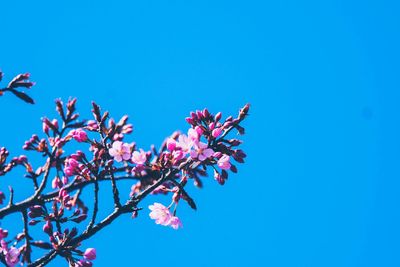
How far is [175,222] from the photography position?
470 cm

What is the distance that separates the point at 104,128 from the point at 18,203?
3.73 ft

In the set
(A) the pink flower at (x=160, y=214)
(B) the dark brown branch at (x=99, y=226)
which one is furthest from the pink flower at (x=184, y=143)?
(A) the pink flower at (x=160, y=214)

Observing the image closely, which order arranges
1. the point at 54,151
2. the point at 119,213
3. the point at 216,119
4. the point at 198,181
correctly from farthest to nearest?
the point at 198,181
the point at 54,151
the point at 216,119
the point at 119,213

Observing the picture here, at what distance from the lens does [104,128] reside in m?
4.57

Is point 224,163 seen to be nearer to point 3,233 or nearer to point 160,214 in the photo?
point 160,214

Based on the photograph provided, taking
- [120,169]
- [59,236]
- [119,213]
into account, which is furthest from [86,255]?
[120,169]

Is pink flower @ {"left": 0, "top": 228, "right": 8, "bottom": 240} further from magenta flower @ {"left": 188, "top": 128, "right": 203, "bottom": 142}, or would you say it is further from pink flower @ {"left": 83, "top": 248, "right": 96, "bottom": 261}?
magenta flower @ {"left": 188, "top": 128, "right": 203, "bottom": 142}

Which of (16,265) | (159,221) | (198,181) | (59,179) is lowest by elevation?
(16,265)

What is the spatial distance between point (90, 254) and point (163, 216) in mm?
884

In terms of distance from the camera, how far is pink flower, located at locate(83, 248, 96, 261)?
4.20 metres

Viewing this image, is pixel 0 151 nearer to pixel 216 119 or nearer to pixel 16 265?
pixel 16 265

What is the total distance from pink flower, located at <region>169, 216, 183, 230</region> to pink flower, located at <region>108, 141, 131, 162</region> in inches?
33.1

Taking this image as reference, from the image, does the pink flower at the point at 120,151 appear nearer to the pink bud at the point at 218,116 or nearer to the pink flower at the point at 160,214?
the pink flower at the point at 160,214

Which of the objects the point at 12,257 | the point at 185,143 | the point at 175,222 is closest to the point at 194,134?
the point at 185,143
